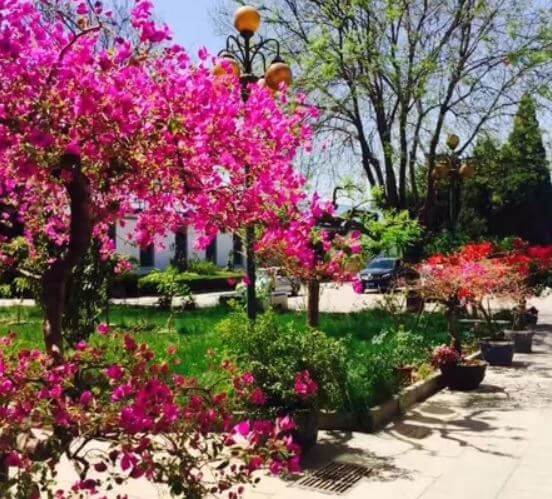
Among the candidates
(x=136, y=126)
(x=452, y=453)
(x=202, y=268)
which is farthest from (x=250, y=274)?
(x=202, y=268)

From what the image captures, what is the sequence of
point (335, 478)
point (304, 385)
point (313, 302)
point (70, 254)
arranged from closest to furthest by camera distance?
point (70, 254) → point (304, 385) → point (335, 478) → point (313, 302)

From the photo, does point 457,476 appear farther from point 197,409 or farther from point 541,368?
point 541,368

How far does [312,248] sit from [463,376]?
3.23 meters

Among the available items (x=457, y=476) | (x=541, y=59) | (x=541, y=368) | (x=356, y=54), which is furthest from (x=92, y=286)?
(x=541, y=59)

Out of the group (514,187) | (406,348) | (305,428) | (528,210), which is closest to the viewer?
(305,428)

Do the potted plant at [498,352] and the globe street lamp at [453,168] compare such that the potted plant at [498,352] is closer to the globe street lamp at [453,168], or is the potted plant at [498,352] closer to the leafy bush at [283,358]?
the leafy bush at [283,358]

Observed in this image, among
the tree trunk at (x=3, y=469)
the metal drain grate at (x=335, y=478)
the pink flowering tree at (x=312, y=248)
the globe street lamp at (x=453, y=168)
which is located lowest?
the metal drain grate at (x=335, y=478)

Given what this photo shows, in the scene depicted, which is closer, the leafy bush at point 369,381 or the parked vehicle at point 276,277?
the leafy bush at point 369,381

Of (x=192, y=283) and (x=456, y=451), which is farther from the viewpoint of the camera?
(x=192, y=283)

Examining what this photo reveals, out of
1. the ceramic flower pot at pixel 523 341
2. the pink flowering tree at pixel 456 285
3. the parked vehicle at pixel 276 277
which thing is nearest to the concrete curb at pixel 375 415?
the pink flowering tree at pixel 456 285

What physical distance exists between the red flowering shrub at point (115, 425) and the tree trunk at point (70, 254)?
402 mm

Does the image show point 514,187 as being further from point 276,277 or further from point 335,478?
point 335,478

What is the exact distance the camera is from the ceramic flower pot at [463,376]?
10031 mm

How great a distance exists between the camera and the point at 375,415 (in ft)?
25.3
